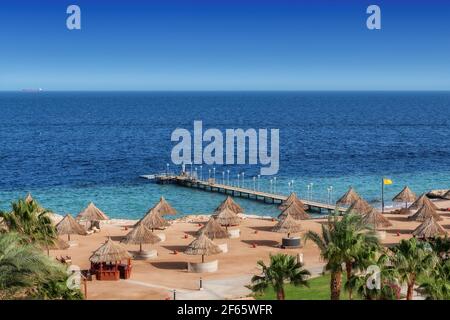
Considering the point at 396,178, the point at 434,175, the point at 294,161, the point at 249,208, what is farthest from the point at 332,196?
the point at 294,161

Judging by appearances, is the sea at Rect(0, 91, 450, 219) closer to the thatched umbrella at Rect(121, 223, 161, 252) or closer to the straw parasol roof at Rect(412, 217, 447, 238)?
the thatched umbrella at Rect(121, 223, 161, 252)

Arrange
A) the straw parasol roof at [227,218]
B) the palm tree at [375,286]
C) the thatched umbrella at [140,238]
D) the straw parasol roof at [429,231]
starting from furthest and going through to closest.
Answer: the straw parasol roof at [227,218] < the straw parasol roof at [429,231] < the thatched umbrella at [140,238] < the palm tree at [375,286]

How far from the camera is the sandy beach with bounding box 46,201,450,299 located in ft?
116

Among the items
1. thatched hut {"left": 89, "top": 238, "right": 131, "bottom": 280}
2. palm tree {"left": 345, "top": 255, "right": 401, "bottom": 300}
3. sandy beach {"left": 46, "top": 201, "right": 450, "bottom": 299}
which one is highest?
palm tree {"left": 345, "top": 255, "right": 401, "bottom": 300}

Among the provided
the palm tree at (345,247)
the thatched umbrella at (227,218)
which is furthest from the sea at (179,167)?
the palm tree at (345,247)

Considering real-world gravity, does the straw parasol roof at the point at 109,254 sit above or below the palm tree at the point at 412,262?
below

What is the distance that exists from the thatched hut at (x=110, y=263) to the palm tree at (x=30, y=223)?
3327 millimetres

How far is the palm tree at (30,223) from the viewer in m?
34.6

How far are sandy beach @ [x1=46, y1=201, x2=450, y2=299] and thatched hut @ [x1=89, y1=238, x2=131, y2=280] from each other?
651 millimetres

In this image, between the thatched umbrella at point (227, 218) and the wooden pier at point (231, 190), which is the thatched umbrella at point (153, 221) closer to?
the thatched umbrella at point (227, 218)

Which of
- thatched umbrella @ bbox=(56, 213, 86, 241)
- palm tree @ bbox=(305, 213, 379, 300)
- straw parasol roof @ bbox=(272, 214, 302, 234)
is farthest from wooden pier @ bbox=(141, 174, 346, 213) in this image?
palm tree @ bbox=(305, 213, 379, 300)

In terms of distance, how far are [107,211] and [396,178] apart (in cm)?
4527

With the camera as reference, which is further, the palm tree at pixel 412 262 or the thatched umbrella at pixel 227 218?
the thatched umbrella at pixel 227 218

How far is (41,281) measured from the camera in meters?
22.1
